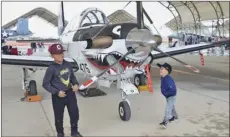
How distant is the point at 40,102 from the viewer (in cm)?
587

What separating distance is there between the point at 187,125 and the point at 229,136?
2.22 ft

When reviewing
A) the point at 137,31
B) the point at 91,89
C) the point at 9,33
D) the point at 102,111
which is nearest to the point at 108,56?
the point at 137,31

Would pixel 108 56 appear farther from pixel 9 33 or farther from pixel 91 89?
pixel 9 33

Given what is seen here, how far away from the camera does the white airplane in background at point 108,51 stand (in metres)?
3.74

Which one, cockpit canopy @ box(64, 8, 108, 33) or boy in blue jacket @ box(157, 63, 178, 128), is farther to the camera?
cockpit canopy @ box(64, 8, 108, 33)

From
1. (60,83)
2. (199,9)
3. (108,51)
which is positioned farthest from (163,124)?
(199,9)

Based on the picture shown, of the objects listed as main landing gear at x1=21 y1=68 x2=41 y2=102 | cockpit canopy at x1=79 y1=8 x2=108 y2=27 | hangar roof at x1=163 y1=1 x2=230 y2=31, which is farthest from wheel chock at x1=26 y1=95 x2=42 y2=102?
hangar roof at x1=163 y1=1 x2=230 y2=31

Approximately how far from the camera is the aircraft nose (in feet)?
11.4

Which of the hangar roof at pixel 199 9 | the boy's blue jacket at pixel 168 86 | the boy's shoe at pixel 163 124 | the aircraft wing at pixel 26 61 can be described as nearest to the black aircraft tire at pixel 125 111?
the boy's shoe at pixel 163 124

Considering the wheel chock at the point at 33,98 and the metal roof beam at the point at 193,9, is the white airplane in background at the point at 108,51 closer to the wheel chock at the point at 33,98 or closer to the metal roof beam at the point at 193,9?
the wheel chock at the point at 33,98

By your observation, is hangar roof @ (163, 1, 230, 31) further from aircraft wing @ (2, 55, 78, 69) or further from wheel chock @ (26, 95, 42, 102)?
wheel chock @ (26, 95, 42, 102)

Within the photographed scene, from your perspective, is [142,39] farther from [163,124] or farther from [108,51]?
[163,124]

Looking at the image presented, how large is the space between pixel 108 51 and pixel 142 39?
2.79 feet

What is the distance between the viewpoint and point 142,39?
3.55m
